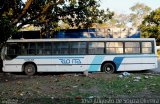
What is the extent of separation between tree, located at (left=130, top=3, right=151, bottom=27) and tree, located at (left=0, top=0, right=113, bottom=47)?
5235 centimetres

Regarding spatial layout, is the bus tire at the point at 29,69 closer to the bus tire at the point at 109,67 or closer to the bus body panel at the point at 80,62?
the bus body panel at the point at 80,62

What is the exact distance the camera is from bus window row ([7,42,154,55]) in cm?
2189

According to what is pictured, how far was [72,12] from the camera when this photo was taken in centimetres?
1930

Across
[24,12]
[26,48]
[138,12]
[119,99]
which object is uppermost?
[138,12]

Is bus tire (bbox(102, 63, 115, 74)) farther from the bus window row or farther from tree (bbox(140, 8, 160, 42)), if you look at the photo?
tree (bbox(140, 8, 160, 42))

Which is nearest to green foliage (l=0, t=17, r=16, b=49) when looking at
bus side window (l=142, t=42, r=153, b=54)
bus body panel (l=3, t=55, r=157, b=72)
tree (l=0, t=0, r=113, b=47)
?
tree (l=0, t=0, r=113, b=47)

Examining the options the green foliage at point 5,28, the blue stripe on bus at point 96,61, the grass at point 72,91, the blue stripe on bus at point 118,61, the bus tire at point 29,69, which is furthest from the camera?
the bus tire at point 29,69

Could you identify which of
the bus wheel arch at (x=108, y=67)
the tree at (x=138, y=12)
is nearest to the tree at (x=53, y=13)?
the bus wheel arch at (x=108, y=67)

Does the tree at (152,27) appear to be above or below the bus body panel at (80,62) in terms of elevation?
above

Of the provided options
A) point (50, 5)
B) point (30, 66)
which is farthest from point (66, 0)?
point (30, 66)

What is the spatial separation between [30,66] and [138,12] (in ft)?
173

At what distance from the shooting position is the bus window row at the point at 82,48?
21.9 m

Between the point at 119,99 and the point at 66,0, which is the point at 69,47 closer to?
the point at 66,0

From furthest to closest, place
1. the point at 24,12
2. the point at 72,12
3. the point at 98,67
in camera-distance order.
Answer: the point at 98,67
the point at 72,12
the point at 24,12
